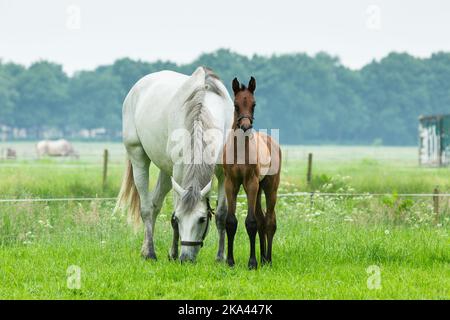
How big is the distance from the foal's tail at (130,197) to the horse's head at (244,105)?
3525 mm

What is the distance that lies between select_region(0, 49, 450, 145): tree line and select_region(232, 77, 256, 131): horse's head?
85.0 meters

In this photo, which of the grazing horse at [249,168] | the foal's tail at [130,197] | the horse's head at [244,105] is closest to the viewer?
the horse's head at [244,105]

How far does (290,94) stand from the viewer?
333 feet

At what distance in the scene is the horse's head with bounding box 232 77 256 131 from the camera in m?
7.97

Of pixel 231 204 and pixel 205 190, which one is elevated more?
pixel 205 190

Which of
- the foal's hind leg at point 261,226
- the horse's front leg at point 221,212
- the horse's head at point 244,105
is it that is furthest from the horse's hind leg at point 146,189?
the horse's head at point 244,105

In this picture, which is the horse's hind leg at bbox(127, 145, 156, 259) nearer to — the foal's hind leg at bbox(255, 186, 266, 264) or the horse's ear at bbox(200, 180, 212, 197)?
the foal's hind leg at bbox(255, 186, 266, 264)

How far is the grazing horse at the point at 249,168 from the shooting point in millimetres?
8180

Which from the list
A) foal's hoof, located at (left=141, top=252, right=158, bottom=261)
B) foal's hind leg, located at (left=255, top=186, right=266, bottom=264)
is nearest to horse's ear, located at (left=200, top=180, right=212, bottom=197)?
foal's hind leg, located at (left=255, top=186, right=266, bottom=264)

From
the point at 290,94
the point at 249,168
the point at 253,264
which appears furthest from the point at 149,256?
the point at 290,94

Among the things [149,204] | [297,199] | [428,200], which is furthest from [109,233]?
[428,200]

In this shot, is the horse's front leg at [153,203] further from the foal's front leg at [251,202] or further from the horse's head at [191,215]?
the foal's front leg at [251,202]

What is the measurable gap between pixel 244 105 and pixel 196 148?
950 millimetres

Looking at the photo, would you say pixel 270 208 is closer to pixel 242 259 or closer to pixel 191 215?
pixel 242 259
